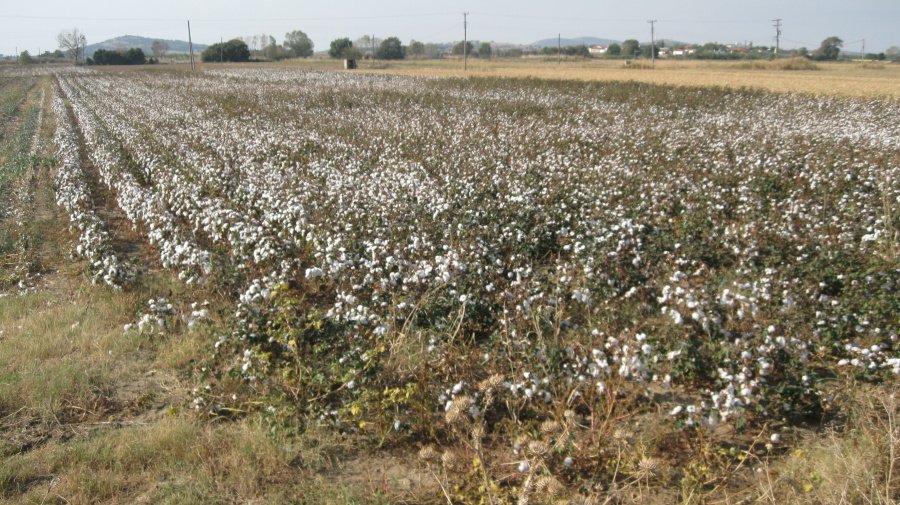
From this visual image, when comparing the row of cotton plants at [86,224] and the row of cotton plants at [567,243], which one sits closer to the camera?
the row of cotton plants at [567,243]

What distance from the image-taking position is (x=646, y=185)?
341 inches

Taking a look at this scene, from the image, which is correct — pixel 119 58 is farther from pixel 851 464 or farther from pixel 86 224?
pixel 851 464

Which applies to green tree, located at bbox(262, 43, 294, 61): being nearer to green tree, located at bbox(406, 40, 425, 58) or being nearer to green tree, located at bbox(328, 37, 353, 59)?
green tree, located at bbox(328, 37, 353, 59)

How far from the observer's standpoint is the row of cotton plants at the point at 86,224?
5.84 metres

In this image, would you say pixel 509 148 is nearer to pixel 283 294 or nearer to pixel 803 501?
pixel 283 294

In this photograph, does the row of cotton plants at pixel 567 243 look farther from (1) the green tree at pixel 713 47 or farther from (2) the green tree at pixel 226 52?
(1) the green tree at pixel 713 47

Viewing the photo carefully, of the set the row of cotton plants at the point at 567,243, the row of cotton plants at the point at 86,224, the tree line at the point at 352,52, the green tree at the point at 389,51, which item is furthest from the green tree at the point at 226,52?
the row of cotton plants at the point at 567,243

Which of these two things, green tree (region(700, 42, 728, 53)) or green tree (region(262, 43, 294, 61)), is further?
green tree (region(700, 42, 728, 53))

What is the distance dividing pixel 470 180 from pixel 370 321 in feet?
16.7

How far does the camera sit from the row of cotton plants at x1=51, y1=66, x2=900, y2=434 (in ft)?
12.9

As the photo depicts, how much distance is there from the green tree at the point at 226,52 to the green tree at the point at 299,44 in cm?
3570

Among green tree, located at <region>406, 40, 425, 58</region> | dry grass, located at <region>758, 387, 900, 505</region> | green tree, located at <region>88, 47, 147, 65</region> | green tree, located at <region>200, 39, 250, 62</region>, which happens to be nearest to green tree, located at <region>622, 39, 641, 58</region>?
green tree, located at <region>406, 40, 425, 58</region>

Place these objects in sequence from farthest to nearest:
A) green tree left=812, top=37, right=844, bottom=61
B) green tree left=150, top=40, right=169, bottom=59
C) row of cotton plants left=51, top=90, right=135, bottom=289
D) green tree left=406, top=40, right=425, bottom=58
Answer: green tree left=150, top=40, right=169, bottom=59 → green tree left=406, top=40, right=425, bottom=58 → green tree left=812, top=37, right=844, bottom=61 → row of cotton plants left=51, top=90, right=135, bottom=289

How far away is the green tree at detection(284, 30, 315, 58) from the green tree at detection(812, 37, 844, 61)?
10028 centimetres
